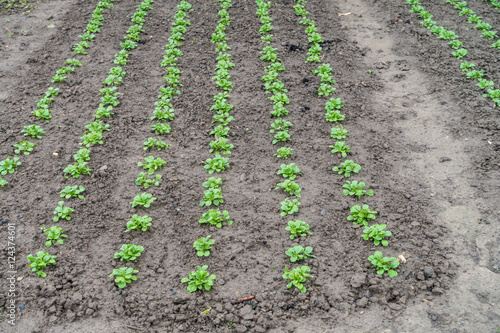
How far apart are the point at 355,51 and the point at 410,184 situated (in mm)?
4516

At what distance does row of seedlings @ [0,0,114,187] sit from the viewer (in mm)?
5965

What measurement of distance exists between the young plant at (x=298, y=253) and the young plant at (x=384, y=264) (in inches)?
28.6

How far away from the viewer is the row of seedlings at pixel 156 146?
4.64 m

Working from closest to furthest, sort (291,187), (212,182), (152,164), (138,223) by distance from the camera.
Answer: (138,223), (291,187), (212,182), (152,164)

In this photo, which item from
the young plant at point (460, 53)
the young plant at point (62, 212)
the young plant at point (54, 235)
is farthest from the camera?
the young plant at point (460, 53)

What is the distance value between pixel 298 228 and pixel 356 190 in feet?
3.72

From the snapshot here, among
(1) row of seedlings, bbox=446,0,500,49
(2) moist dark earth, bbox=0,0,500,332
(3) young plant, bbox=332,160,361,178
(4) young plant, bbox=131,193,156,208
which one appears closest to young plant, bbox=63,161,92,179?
(2) moist dark earth, bbox=0,0,500,332

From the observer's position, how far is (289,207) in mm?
5242

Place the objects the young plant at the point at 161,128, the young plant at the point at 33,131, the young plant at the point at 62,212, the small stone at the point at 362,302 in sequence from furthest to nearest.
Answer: the young plant at the point at 161,128
the young plant at the point at 33,131
the young plant at the point at 62,212
the small stone at the point at 362,302

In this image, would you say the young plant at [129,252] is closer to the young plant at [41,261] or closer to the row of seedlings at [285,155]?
the young plant at [41,261]

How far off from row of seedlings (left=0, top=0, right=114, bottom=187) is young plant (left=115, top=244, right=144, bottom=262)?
243 cm

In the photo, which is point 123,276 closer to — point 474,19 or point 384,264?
point 384,264

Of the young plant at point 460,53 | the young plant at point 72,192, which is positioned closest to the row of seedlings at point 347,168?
the young plant at point 460,53

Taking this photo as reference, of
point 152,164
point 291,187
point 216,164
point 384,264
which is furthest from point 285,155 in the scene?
point 384,264
